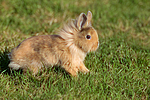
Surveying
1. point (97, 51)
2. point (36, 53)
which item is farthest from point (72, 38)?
point (97, 51)

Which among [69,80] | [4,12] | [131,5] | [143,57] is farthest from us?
[131,5]

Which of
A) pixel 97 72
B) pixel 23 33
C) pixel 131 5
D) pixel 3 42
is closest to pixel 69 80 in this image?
pixel 97 72

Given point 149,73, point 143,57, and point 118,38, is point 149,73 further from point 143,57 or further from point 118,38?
point 118,38

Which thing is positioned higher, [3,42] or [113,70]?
[3,42]

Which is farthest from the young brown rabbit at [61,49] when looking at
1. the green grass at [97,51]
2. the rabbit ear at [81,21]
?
the green grass at [97,51]

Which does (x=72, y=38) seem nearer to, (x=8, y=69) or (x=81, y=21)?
(x=81, y=21)

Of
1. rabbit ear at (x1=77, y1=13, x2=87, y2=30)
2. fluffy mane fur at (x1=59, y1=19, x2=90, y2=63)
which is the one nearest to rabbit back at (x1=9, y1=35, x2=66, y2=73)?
fluffy mane fur at (x1=59, y1=19, x2=90, y2=63)

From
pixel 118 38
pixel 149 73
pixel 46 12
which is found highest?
pixel 46 12
